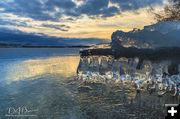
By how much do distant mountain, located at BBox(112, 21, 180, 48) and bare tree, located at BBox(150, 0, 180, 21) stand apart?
2.71 feet

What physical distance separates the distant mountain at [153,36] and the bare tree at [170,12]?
32.5 inches

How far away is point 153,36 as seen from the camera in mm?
14055

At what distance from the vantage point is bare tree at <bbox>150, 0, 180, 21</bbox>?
1523 cm

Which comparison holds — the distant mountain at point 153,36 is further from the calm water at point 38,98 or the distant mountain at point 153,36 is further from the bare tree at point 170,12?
the calm water at point 38,98

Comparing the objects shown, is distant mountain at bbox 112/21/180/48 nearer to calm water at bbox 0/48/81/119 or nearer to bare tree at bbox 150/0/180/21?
bare tree at bbox 150/0/180/21

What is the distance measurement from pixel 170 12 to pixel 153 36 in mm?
2061

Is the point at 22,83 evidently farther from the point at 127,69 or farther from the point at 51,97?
the point at 127,69

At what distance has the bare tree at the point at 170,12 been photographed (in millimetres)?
15227

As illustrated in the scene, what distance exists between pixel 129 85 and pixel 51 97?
303 cm
